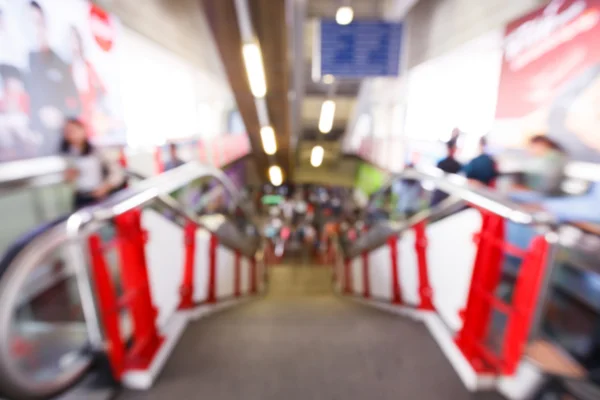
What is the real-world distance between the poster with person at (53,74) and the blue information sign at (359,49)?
3.44 meters

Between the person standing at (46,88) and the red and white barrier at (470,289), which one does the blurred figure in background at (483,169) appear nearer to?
the red and white barrier at (470,289)

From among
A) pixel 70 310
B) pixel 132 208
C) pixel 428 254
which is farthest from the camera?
pixel 428 254

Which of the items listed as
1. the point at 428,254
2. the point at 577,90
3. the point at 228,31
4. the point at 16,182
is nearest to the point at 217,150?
the point at 228,31

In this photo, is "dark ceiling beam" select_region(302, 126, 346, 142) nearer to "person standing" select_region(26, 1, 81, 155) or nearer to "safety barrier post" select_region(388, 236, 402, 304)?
"safety barrier post" select_region(388, 236, 402, 304)

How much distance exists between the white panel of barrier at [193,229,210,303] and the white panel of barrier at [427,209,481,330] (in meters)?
2.02

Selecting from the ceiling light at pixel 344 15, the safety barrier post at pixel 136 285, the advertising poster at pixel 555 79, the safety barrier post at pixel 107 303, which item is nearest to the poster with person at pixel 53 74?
the safety barrier post at pixel 136 285

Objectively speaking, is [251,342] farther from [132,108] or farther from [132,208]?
[132,108]

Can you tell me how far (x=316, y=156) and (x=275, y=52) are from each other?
9.26 m

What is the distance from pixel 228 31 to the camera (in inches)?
183

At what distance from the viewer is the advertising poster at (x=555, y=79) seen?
8.80 ft

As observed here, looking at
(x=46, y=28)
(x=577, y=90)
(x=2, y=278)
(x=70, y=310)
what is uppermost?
(x=46, y=28)

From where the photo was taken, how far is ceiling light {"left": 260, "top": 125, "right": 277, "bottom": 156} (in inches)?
323

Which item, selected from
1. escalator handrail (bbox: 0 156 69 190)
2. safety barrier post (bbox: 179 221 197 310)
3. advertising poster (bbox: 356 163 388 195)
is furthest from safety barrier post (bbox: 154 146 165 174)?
advertising poster (bbox: 356 163 388 195)

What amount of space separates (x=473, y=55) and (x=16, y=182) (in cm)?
504
